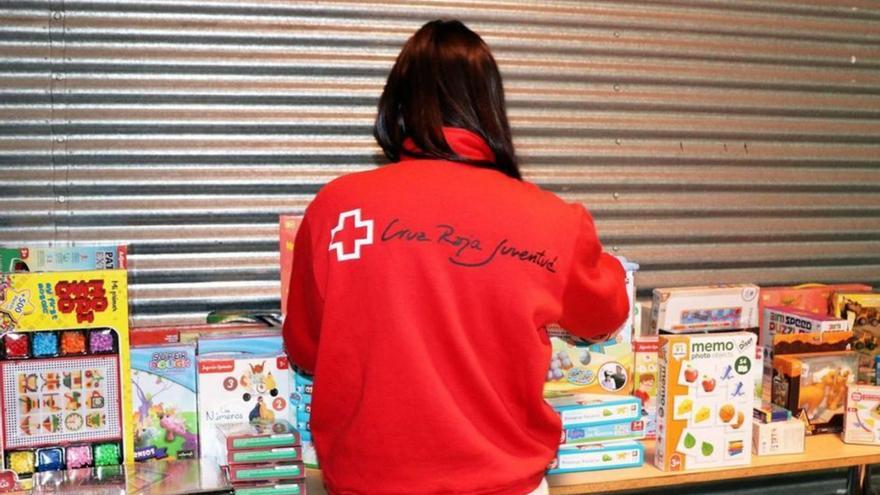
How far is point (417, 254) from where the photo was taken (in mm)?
1861

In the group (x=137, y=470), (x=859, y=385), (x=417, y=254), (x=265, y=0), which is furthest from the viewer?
(x=265, y=0)

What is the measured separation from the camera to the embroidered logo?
188 cm

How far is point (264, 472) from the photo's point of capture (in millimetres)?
2287

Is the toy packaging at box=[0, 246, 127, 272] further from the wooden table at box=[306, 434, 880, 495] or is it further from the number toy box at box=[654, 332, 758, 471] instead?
the number toy box at box=[654, 332, 758, 471]

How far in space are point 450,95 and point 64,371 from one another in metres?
1.36

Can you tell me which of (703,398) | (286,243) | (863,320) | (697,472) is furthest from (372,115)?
(863,320)

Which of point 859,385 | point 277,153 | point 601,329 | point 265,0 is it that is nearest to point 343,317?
point 601,329

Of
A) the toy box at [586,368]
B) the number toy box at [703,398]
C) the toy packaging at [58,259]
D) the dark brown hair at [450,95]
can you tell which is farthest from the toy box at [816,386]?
the toy packaging at [58,259]

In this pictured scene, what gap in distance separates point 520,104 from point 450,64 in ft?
4.66

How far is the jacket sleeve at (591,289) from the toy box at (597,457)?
40 cm

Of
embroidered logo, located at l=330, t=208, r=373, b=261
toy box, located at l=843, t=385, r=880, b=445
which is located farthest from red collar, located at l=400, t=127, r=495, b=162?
toy box, located at l=843, t=385, r=880, b=445

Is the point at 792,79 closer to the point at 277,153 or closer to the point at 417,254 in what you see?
the point at 277,153

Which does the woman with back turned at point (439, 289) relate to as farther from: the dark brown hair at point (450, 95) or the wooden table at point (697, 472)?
the wooden table at point (697, 472)

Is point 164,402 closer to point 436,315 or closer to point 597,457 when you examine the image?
point 436,315
